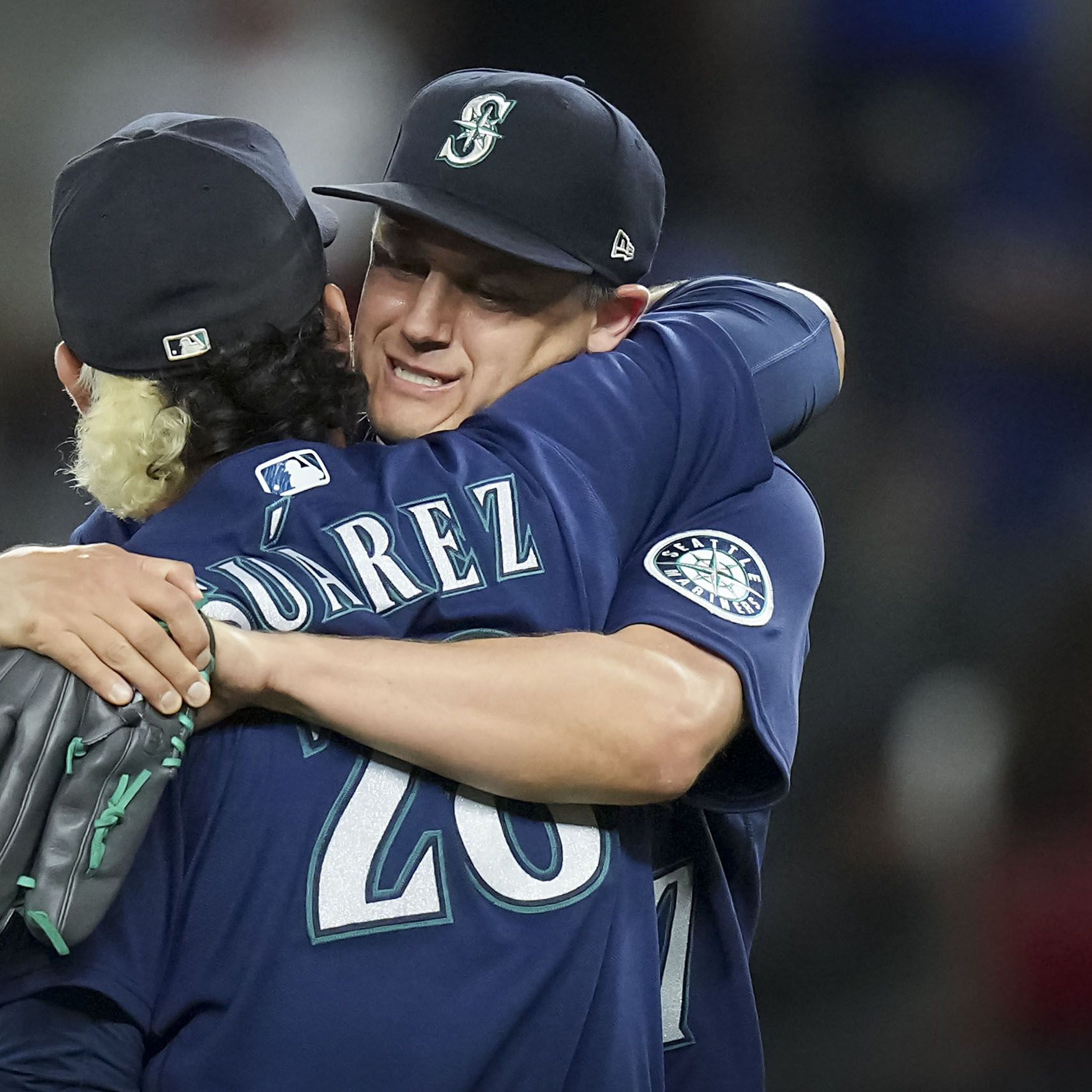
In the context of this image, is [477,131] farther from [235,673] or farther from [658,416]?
[235,673]

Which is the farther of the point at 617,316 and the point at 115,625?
the point at 617,316

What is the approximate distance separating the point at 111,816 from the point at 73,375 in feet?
1.18

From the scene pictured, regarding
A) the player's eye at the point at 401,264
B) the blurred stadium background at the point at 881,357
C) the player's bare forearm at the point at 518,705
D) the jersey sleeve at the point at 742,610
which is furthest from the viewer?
the blurred stadium background at the point at 881,357

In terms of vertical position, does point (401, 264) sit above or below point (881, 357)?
above

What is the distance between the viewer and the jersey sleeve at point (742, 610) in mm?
907

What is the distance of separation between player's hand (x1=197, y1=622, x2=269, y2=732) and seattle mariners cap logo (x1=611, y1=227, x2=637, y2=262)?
0.46 m

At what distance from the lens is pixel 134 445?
34.9 inches

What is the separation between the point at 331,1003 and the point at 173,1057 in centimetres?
10

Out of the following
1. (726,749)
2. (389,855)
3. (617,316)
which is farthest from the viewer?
(617,316)

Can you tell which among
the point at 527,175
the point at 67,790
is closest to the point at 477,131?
the point at 527,175

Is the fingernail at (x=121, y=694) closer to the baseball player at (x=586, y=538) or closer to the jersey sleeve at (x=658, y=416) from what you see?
the baseball player at (x=586, y=538)

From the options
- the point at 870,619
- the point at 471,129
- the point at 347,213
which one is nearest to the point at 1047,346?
the point at 870,619

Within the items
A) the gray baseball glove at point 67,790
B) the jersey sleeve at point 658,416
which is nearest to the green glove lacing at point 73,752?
the gray baseball glove at point 67,790

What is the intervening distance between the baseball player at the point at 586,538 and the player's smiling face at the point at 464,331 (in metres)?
0.10
